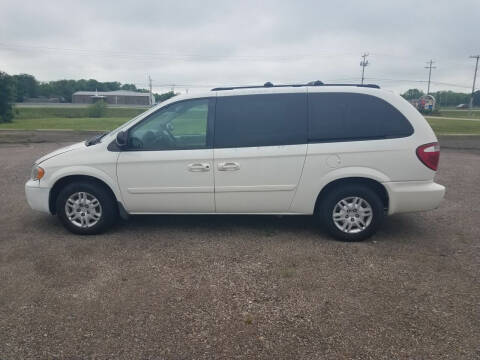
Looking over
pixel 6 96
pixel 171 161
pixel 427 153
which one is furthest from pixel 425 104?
pixel 171 161

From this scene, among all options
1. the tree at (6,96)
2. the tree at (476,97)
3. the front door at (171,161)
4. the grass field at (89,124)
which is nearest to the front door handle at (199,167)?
the front door at (171,161)

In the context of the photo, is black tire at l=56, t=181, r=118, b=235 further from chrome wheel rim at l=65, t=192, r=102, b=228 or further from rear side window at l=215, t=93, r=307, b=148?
rear side window at l=215, t=93, r=307, b=148

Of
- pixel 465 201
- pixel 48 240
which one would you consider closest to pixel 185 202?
pixel 48 240

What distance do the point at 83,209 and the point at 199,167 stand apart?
1661 mm

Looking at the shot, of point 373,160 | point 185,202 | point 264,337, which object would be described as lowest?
point 264,337

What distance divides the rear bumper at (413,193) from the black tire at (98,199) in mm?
3508

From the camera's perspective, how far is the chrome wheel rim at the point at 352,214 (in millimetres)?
4520

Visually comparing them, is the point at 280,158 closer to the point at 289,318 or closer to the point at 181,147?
the point at 181,147

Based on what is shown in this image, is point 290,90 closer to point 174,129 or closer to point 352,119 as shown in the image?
point 352,119

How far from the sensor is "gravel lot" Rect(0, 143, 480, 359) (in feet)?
8.79

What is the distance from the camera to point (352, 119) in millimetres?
4469

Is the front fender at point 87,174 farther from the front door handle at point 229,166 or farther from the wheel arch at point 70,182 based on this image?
the front door handle at point 229,166

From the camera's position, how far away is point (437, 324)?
2908 millimetres

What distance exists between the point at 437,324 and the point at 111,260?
3.27 metres
